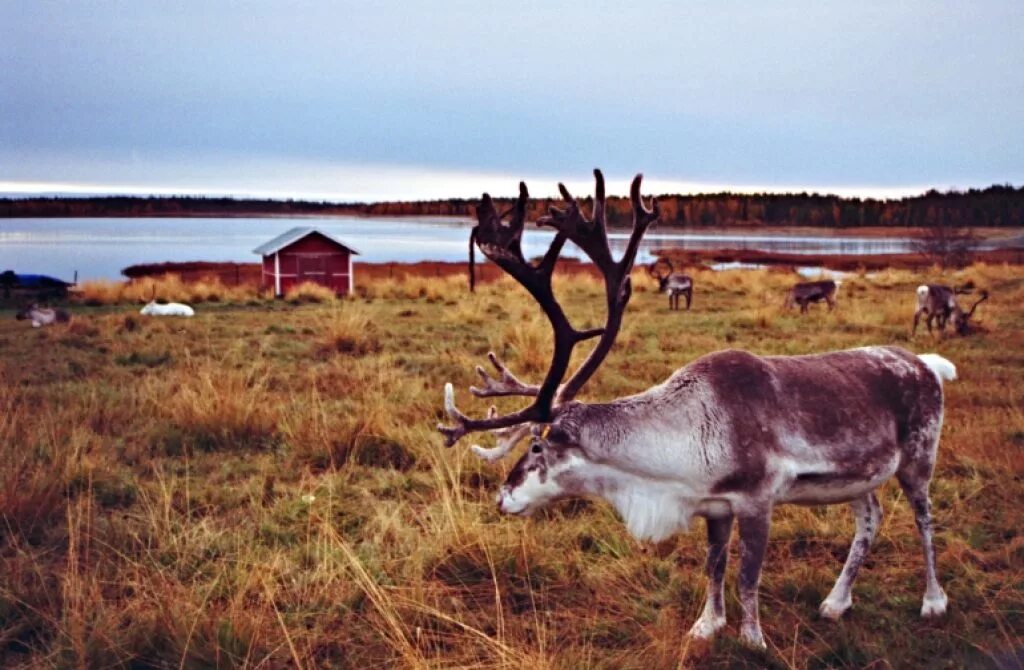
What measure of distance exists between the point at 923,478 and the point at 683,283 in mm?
18089

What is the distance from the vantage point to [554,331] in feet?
13.9

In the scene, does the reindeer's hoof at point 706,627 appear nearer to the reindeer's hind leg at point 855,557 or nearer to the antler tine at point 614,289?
the reindeer's hind leg at point 855,557

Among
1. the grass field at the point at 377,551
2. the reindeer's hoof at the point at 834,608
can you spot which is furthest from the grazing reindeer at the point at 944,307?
the reindeer's hoof at the point at 834,608

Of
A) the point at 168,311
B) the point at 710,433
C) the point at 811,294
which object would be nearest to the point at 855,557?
the point at 710,433

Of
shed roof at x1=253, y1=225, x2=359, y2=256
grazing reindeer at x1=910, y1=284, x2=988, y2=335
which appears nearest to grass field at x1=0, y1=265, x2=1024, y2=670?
grazing reindeer at x1=910, y1=284, x2=988, y2=335

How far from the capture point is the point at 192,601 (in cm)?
418

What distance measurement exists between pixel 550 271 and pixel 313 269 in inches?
1092

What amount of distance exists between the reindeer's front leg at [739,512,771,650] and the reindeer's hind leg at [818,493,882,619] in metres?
0.59

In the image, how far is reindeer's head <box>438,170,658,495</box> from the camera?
3.97 meters

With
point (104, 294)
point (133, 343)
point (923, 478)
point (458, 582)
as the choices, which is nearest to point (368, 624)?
point (458, 582)

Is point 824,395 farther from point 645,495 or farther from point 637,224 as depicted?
point 637,224

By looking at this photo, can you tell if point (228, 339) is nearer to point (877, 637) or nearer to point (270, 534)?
point (270, 534)

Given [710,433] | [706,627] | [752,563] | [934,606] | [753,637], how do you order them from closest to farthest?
[710,433] < [752,563] < [753,637] < [706,627] < [934,606]

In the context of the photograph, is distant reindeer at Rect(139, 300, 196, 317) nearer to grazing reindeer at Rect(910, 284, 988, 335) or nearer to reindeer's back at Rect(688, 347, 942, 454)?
grazing reindeer at Rect(910, 284, 988, 335)
